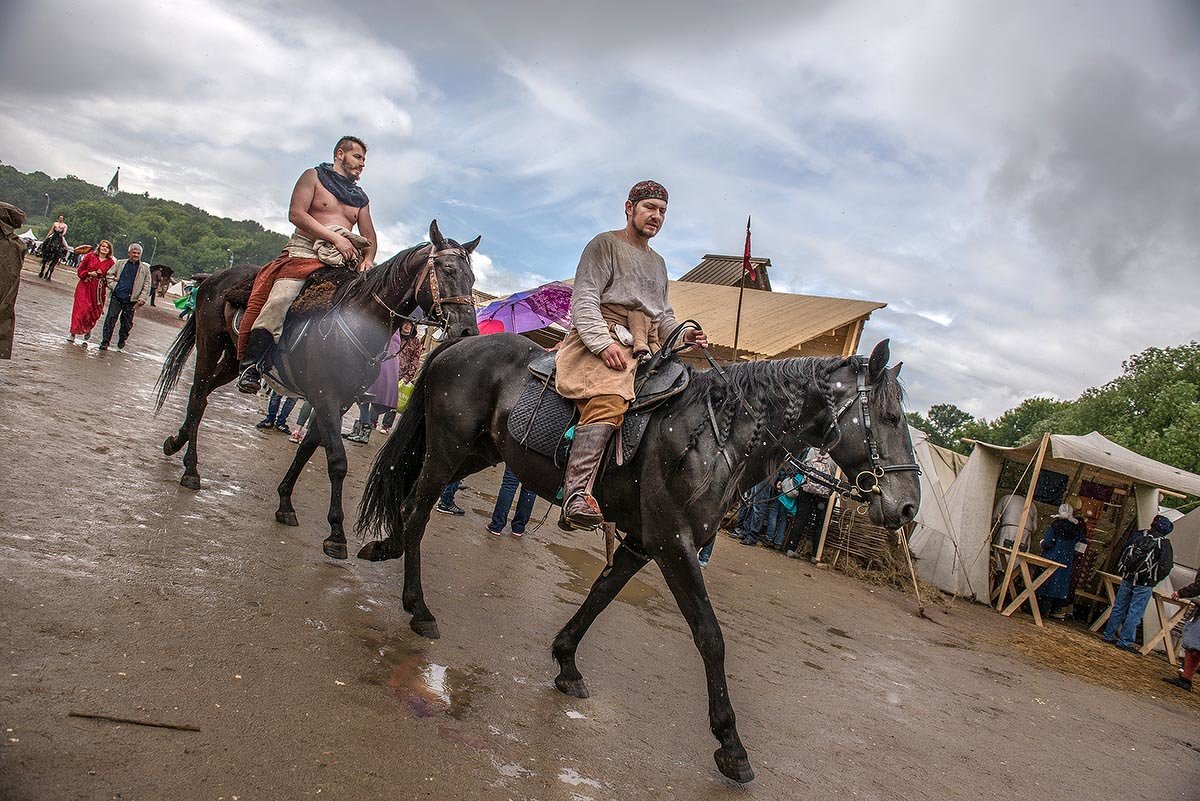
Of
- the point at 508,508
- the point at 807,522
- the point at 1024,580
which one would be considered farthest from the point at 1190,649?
the point at 508,508

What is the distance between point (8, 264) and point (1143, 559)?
1623cm

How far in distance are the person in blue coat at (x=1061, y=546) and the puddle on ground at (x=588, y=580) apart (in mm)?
10021

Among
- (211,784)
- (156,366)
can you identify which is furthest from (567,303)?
(211,784)

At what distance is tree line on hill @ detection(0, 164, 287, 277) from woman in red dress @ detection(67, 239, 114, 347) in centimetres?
9219

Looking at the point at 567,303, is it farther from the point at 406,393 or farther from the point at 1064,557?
the point at 1064,557

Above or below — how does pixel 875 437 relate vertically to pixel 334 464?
above

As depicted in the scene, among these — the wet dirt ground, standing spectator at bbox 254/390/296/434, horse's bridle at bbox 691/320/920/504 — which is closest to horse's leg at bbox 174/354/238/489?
the wet dirt ground

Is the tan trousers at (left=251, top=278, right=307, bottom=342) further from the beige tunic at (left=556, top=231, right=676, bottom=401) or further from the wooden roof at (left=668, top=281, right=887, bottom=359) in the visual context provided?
the wooden roof at (left=668, top=281, right=887, bottom=359)

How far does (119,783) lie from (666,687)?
3191 millimetres

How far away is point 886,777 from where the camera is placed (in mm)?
4027

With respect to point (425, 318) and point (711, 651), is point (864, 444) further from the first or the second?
point (425, 318)

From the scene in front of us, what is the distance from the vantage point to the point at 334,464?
17.3ft

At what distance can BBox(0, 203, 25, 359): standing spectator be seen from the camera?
6.55 metres

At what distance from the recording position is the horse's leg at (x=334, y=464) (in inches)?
202
